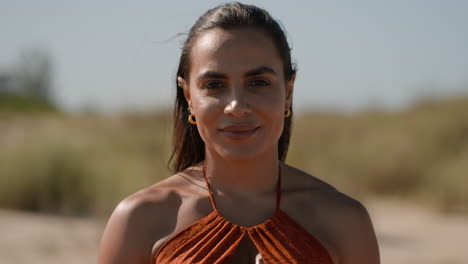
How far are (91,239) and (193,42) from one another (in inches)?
234

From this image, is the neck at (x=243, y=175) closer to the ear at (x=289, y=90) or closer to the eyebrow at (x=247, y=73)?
the ear at (x=289, y=90)

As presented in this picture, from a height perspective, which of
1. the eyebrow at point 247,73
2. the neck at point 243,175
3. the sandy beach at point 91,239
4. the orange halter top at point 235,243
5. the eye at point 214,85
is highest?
the eyebrow at point 247,73

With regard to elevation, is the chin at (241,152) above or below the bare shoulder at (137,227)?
above

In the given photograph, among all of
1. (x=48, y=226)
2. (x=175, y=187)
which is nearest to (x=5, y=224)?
(x=48, y=226)

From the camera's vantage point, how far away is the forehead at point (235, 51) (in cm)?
222

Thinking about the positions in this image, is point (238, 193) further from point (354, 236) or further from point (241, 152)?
point (354, 236)

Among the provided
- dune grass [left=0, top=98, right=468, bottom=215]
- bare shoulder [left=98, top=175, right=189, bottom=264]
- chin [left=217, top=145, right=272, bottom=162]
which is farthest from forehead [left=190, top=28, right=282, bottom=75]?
dune grass [left=0, top=98, right=468, bottom=215]

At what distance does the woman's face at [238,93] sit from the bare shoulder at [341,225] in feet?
0.92

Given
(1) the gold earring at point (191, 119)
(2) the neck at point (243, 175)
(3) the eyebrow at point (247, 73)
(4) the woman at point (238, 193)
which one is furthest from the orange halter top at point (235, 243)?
(3) the eyebrow at point (247, 73)

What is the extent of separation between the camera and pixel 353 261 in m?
2.29

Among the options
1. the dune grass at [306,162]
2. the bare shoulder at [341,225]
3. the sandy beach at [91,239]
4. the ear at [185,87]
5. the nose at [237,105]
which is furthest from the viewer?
the dune grass at [306,162]

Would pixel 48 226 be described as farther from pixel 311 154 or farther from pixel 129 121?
pixel 129 121

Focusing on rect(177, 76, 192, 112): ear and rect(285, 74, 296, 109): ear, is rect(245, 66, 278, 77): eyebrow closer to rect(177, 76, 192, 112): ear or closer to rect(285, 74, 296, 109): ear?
rect(285, 74, 296, 109): ear

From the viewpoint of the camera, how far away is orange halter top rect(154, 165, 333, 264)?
219cm
